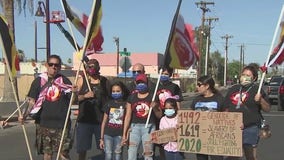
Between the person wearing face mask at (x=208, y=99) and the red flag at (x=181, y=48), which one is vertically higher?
the red flag at (x=181, y=48)

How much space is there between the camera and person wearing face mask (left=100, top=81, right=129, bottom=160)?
25.2 ft

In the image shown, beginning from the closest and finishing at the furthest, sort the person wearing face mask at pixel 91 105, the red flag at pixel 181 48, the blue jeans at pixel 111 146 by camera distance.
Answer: the blue jeans at pixel 111 146
the person wearing face mask at pixel 91 105
the red flag at pixel 181 48

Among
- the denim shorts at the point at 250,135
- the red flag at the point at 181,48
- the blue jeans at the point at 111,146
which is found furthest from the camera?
the red flag at the point at 181,48

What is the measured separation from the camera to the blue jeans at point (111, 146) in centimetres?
768

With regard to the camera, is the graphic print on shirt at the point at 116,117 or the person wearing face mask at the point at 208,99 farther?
the graphic print on shirt at the point at 116,117

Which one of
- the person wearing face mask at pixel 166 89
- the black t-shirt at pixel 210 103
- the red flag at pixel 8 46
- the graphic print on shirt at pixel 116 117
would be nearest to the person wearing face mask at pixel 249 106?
the black t-shirt at pixel 210 103

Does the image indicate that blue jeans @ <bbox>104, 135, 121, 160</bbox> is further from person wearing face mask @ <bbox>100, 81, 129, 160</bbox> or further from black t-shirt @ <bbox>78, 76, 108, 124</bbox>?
black t-shirt @ <bbox>78, 76, 108, 124</bbox>

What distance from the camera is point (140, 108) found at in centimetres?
750

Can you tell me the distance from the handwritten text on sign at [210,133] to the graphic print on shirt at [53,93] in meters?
1.65

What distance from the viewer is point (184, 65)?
8680 millimetres

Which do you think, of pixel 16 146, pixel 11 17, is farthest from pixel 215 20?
pixel 16 146

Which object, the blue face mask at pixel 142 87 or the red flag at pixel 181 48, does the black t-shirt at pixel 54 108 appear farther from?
the red flag at pixel 181 48

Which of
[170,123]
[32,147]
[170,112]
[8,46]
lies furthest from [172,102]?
[32,147]

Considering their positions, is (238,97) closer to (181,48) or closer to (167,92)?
(167,92)
